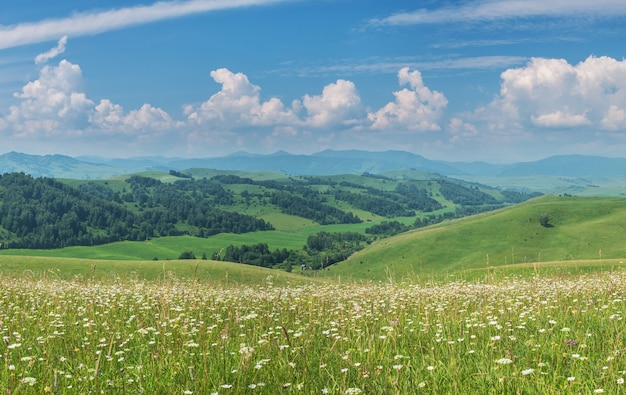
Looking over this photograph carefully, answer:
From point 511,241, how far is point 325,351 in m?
146

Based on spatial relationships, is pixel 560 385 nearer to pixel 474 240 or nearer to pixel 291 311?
pixel 291 311

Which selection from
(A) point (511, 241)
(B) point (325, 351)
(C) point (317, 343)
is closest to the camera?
(B) point (325, 351)

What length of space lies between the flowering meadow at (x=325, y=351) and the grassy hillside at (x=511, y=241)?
110 meters

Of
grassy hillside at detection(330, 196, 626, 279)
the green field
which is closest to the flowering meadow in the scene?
the green field

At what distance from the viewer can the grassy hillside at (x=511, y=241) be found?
125562 mm

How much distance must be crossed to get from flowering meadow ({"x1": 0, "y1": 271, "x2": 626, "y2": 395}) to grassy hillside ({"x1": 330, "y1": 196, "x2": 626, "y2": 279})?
110 metres

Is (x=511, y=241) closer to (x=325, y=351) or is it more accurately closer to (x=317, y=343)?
(x=317, y=343)

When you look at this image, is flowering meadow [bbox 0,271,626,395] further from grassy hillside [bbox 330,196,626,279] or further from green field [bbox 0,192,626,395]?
grassy hillside [bbox 330,196,626,279]

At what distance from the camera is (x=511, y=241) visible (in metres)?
141

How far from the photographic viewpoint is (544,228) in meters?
146

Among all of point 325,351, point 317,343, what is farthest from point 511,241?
point 325,351

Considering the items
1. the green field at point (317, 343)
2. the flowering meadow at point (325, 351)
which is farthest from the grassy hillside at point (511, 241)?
the flowering meadow at point (325, 351)

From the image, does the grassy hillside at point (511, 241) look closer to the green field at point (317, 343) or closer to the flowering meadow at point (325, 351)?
the green field at point (317, 343)

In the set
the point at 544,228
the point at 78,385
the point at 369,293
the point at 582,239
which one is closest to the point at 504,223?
the point at 544,228
